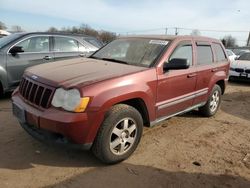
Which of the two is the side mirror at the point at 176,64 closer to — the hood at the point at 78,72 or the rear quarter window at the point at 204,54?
the hood at the point at 78,72

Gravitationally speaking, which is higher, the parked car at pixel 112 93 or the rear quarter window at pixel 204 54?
the rear quarter window at pixel 204 54

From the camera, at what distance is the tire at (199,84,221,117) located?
6.14 meters

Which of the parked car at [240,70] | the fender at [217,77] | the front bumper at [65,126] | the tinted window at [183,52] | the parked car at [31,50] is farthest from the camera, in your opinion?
the parked car at [240,70]

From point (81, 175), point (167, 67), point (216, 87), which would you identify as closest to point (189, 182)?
point (81, 175)

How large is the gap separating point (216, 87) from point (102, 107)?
356 cm

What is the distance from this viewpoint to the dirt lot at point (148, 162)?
3.52 metres

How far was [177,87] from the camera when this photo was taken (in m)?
4.79

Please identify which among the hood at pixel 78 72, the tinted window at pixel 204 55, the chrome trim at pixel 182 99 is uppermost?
the tinted window at pixel 204 55

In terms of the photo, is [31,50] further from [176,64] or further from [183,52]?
[176,64]

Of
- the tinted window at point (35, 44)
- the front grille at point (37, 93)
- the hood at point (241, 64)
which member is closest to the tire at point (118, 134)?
the front grille at point (37, 93)

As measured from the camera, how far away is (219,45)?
6.50m

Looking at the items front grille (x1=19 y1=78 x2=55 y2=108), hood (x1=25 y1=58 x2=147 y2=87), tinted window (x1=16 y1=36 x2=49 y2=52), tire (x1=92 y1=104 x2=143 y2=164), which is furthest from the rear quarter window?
tinted window (x1=16 y1=36 x2=49 y2=52)

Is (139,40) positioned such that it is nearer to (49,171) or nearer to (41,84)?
(41,84)

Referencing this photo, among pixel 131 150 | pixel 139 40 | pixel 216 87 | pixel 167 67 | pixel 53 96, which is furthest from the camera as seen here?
pixel 216 87
